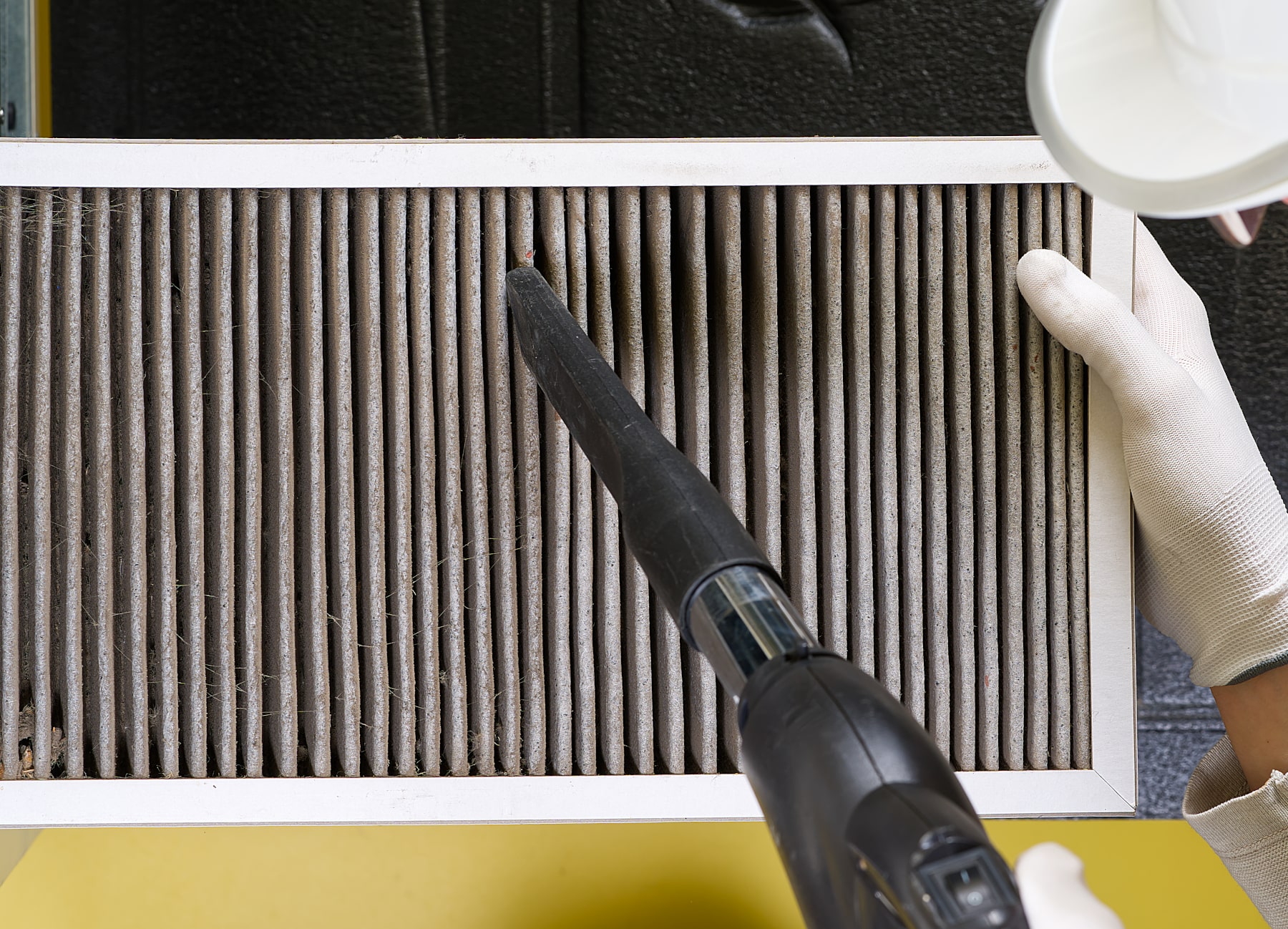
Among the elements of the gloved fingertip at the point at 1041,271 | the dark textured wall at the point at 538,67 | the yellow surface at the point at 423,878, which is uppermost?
the dark textured wall at the point at 538,67

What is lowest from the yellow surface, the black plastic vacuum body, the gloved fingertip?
the yellow surface

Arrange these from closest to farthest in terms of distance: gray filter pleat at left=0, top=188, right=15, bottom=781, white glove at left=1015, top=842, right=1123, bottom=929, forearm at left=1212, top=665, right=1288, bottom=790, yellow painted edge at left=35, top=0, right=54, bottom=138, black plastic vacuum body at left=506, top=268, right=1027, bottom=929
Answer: black plastic vacuum body at left=506, top=268, right=1027, bottom=929, white glove at left=1015, top=842, right=1123, bottom=929, gray filter pleat at left=0, top=188, right=15, bottom=781, forearm at left=1212, top=665, right=1288, bottom=790, yellow painted edge at left=35, top=0, right=54, bottom=138

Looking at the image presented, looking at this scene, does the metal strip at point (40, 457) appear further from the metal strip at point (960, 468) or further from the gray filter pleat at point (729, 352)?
the metal strip at point (960, 468)

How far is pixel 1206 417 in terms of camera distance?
2.84 ft

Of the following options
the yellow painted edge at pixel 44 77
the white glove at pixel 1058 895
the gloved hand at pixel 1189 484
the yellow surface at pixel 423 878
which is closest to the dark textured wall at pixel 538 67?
the yellow painted edge at pixel 44 77

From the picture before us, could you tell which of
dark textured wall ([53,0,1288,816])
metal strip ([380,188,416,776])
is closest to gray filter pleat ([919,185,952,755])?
metal strip ([380,188,416,776])

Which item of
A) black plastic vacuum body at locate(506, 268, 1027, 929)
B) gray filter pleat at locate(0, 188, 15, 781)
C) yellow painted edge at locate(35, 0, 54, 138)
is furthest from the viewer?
yellow painted edge at locate(35, 0, 54, 138)

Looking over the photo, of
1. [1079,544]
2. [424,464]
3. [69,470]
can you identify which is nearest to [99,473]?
[69,470]

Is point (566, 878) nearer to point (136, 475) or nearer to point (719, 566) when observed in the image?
point (136, 475)

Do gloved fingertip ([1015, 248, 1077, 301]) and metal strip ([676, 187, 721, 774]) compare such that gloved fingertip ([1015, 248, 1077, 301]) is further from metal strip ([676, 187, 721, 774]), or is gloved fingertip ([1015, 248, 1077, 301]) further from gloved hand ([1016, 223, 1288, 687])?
metal strip ([676, 187, 721, 774])

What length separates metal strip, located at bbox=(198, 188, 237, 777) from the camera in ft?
2.55

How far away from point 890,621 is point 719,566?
463 millimetres

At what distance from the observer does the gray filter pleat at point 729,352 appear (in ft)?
2.59

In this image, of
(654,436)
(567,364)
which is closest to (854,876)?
(654,436)
